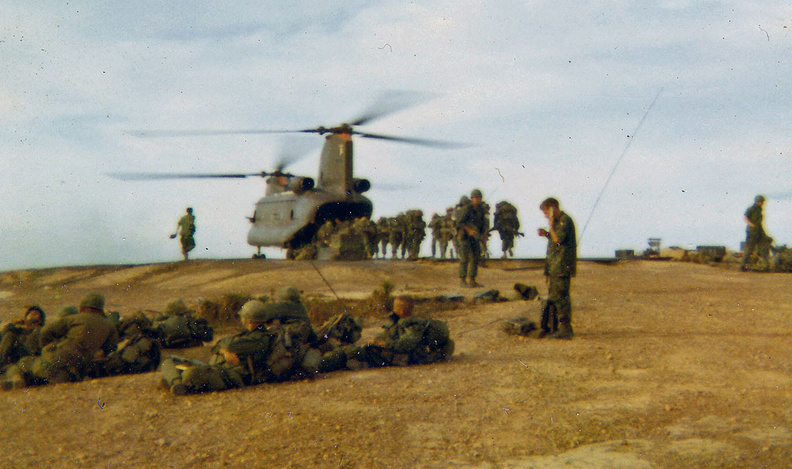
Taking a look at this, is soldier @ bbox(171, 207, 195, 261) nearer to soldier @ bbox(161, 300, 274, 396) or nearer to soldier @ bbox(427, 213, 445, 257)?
soldier @ bbox(427, 213, 445, 257)

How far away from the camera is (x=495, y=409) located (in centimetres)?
489

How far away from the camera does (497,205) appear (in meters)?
21.2

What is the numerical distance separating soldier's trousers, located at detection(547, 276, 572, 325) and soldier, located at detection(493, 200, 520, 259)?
13448mm

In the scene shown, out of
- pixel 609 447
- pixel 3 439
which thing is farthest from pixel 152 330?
pixel 609 447

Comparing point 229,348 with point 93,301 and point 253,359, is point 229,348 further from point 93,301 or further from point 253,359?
point 93,301

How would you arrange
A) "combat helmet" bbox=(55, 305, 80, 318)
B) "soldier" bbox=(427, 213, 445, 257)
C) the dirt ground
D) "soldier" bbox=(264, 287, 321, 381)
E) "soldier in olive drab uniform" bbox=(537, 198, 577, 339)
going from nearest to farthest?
the dirt ground
"soldier" bbox=(264, 287, 321, 381)
"combat helmet" bbox=(55, 305, 80, 318)
"soldier in olive drab uniform" bbox=(537, 198, 577, 339)
"soldier" bbox=(427, 213, 445, 257)

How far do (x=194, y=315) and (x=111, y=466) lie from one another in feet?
16.9

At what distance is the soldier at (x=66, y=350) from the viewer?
6.63m

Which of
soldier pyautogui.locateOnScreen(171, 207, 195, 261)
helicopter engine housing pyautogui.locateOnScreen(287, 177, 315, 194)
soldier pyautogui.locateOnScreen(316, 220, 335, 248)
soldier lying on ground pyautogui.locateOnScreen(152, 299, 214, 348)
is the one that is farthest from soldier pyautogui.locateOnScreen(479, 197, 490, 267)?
soldier pyautogui.locateOnScreen(171, 207, 195, 261)

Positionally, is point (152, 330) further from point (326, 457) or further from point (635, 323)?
point (635, 323)

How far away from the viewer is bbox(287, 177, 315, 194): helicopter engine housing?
794 inches

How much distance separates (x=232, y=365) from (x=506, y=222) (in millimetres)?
15938

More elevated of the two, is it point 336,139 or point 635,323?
point 336,139

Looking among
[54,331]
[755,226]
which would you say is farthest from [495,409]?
[755,226]
